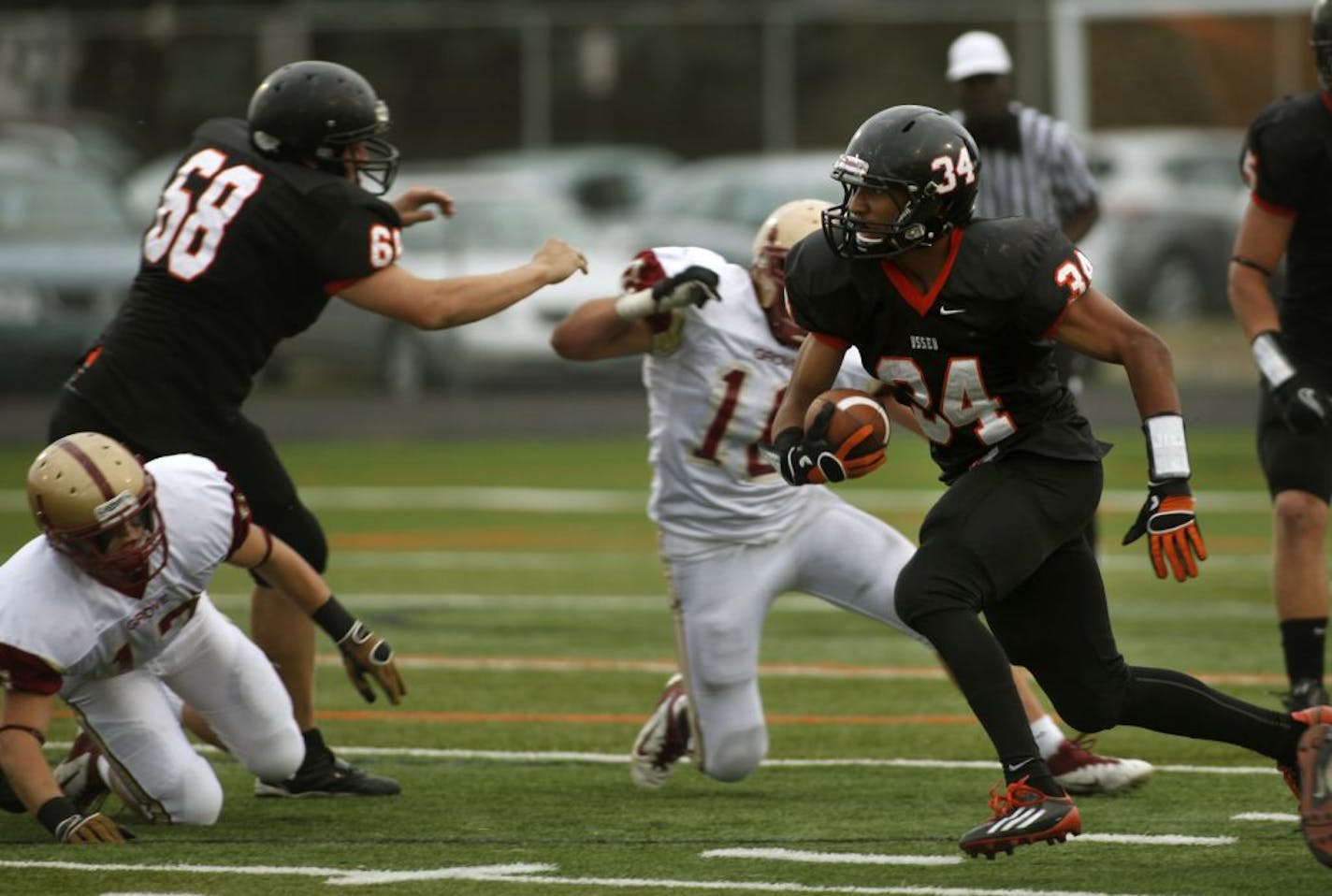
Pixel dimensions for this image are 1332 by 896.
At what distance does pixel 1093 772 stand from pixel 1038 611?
95 cm

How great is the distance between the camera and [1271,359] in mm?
5906

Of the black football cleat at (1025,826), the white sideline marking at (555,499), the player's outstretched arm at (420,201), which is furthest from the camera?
the white sideline marking at (555,499)

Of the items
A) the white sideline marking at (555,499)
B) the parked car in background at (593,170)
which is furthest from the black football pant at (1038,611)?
→ the parked car in background at (593,170)

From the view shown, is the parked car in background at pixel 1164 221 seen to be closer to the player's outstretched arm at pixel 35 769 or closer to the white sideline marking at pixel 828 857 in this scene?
the white sideline marking at pixel 828 857

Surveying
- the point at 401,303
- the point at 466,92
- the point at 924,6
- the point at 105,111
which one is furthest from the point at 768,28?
the point at 401,303

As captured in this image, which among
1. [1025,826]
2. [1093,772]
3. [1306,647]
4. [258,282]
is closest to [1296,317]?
[1306,647]

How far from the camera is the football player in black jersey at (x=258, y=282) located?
5.45 m

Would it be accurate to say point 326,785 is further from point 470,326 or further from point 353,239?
point 470,326

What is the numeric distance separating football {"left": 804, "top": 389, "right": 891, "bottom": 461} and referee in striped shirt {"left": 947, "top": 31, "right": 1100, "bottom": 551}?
3.06 m

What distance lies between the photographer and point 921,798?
549cm

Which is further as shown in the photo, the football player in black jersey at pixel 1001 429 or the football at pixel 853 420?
the football at pixel 853 420

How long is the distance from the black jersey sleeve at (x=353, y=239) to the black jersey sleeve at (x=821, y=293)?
3.61 feet

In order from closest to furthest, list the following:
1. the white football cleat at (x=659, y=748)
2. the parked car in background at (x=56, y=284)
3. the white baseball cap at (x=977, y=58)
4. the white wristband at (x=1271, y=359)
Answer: the white football cleat at (x=659, y=748), the white wristband at (x=1271, y=359), the white baseball cap at (x=977, y=58), the parked car in background at (x=56, y=284)

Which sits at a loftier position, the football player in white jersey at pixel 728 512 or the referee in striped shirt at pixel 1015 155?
the referee in striped shirt at pixel 1015 155
